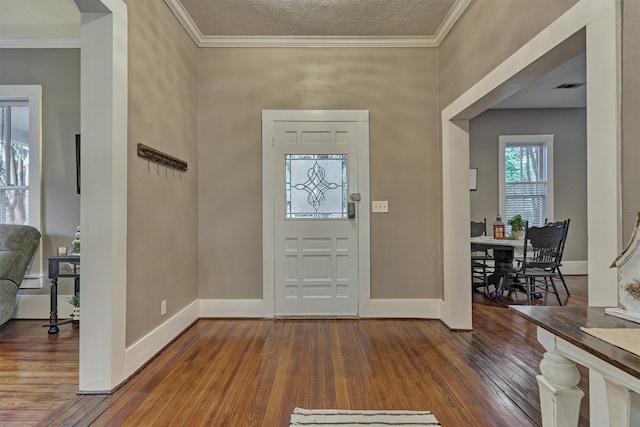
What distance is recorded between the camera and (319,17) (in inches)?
118

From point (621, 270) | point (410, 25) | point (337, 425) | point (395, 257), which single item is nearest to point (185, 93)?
point (410, 25)

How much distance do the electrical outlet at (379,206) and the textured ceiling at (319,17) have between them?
1729 mm

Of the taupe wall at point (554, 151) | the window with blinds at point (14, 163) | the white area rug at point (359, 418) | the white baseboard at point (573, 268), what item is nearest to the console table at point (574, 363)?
the white area rug at point (359, 418)

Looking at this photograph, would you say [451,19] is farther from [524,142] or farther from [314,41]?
[524,142]

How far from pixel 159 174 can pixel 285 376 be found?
→ 183cm

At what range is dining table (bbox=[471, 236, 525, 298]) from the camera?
12.8ft

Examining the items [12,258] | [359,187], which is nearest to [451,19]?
[359,187]

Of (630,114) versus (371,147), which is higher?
(371,147)

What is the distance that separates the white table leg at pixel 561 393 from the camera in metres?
1.03

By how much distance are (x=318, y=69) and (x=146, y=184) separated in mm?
2104

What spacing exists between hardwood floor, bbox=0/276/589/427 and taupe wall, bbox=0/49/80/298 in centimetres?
100

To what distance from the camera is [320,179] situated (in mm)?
3447

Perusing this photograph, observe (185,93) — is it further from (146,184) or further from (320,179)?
(320,179)

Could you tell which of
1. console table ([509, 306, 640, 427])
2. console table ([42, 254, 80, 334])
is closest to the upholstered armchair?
console table ([42, 254, 80, 334])
